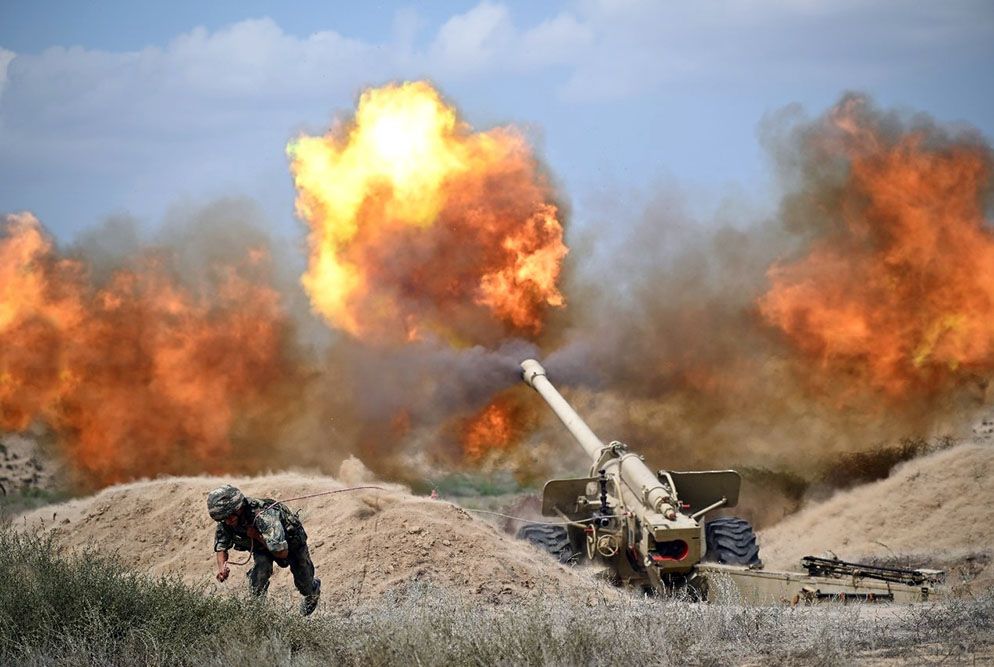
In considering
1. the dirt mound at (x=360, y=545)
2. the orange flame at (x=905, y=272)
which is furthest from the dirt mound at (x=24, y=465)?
the orange flame at (x=905, y=272)

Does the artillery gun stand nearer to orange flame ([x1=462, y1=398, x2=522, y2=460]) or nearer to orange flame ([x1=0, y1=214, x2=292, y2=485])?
orange flame ([x1=462, y1=398, x2=522, y2=460])

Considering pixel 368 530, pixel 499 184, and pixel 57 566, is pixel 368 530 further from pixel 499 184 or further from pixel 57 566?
pixel 499 184

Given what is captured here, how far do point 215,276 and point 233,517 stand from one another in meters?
16.8

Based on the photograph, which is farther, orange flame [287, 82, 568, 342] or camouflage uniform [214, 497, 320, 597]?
orange flame [287, 82, 568, 342]

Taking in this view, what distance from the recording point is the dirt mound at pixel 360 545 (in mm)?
13930

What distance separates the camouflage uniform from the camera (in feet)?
38.3

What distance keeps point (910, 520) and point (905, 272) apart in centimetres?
478

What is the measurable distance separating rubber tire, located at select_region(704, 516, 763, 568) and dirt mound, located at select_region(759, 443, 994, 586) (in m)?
1.49

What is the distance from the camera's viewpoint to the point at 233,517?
11.7 m

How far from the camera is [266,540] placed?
459 inches

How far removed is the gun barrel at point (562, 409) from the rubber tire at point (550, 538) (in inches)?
46.2

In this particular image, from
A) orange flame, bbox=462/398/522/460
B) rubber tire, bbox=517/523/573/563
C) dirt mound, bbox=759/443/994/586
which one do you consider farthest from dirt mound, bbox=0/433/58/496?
dirt mound, bbox=759/443/994/586

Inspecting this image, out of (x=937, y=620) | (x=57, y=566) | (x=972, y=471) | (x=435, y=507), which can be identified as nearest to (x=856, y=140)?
(x=972, y=471)

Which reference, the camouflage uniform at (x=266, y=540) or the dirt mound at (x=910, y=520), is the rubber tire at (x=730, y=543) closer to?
the dirt mound at (x=910, y=520)
